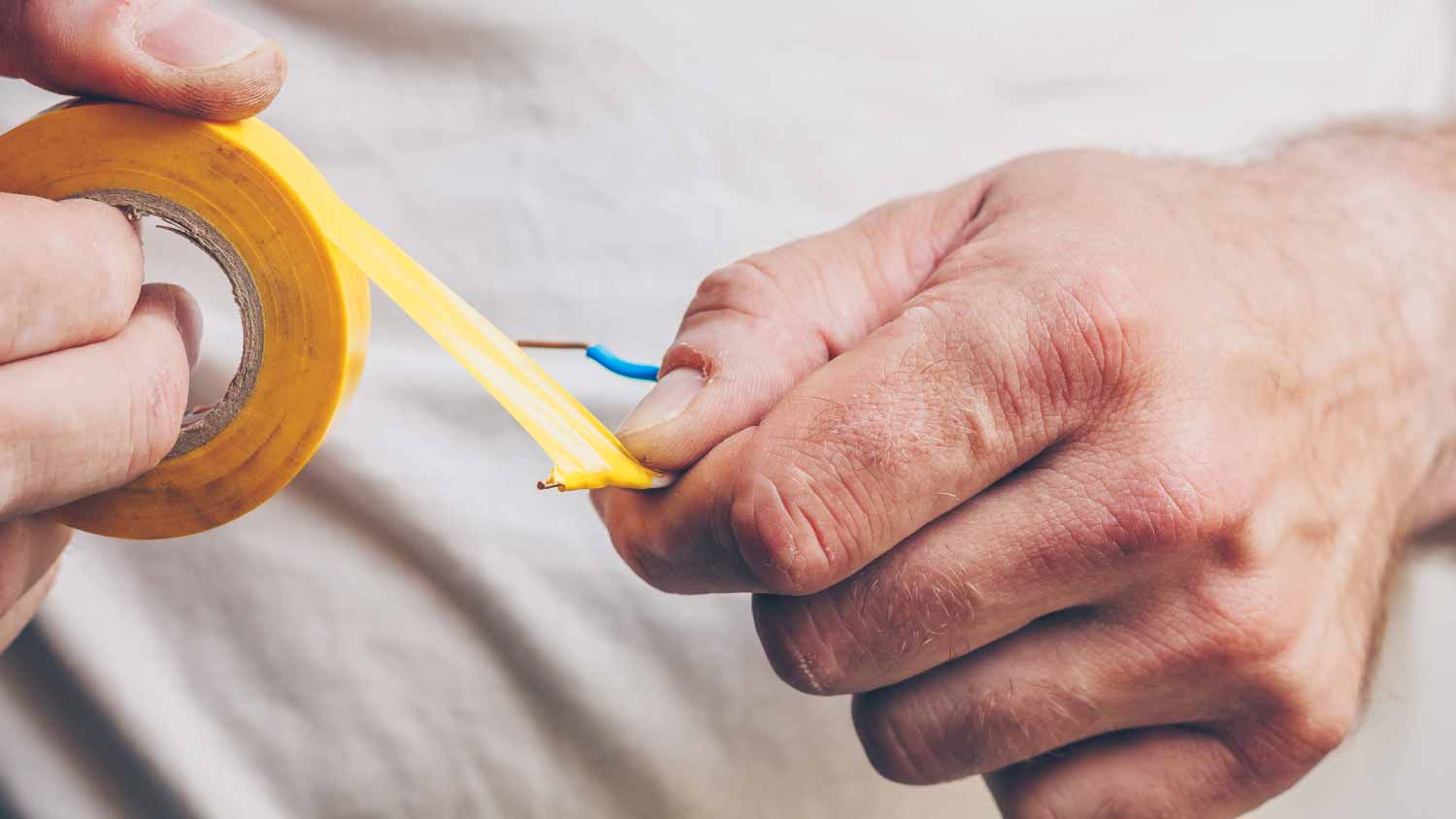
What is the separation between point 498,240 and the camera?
141cm

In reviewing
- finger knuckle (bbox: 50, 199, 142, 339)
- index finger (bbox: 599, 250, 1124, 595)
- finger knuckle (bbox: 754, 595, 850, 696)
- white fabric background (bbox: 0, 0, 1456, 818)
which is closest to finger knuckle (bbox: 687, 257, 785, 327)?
index finger (bbox: 599, 250, 1124, 595)

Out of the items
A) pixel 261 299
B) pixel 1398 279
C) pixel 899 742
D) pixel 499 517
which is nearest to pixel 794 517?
pixel 899 742

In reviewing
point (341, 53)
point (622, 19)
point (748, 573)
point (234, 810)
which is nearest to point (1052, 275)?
point (748, 573)

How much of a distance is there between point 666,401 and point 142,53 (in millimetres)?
485

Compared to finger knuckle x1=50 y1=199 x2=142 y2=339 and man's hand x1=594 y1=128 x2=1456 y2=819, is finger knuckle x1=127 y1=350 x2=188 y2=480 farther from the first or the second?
man's hand x1=594 y1=128 x2=1456 y2=819

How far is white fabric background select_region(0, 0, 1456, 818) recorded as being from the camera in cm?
130

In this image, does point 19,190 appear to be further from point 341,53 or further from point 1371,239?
point 1371,239

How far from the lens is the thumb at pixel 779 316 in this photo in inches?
37.4

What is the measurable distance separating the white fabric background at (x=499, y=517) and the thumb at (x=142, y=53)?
19.7 inches

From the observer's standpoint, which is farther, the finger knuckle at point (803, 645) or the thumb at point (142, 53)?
the finger knuckle at point (803, 645)

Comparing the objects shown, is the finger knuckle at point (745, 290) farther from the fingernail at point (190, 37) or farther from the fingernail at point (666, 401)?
the fingernail at point (190, 37)

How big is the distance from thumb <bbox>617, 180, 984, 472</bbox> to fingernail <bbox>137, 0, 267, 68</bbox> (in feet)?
1.40

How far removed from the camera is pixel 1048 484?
94 centimetres

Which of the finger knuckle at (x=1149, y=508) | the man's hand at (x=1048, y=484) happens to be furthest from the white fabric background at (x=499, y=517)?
the finger knuckle at (x=1149, y=508)
